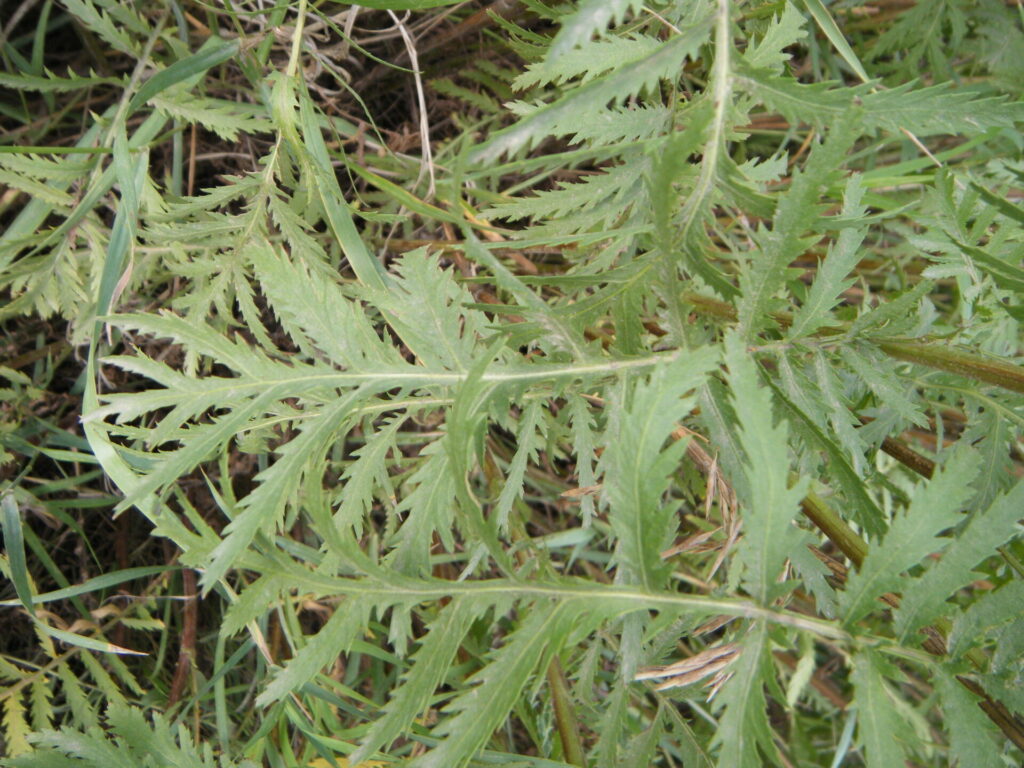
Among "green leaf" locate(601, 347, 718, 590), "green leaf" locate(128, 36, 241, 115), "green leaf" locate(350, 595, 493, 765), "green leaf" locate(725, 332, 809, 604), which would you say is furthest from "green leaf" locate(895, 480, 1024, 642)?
"green leaf" locate(128, 36, 241, 115)

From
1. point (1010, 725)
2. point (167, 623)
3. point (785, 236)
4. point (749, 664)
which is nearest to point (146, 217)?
point (167, 623)

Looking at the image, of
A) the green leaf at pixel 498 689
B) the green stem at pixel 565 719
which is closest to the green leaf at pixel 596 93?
the green leaf at pixel 498 689

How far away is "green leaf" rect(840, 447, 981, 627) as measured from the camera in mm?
776

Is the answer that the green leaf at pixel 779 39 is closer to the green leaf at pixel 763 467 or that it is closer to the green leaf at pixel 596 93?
the green leaf at pixel 596 93

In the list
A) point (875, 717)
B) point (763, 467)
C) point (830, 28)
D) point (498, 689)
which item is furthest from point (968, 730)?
point (830, 28)

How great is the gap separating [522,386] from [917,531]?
456 mm

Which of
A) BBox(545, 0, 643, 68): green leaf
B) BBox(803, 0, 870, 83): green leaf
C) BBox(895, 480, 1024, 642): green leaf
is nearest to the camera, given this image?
BBox(545, 0, 643, 68): green leaf

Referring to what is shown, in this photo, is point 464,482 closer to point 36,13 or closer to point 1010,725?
point 1010,725

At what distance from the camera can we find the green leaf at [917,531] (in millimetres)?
776

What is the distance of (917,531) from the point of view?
78cm

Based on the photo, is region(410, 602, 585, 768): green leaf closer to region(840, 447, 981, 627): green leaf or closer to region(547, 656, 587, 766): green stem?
region(840, 447, 981, 627): green leaf

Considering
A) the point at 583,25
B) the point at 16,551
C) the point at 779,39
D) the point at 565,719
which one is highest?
the point at 583,25

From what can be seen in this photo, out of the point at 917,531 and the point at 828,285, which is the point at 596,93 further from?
the point at 917,531

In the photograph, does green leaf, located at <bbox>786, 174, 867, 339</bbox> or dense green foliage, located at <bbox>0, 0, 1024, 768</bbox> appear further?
green leaf, located at <bbox>786, 174, 867, 339</bbox>
